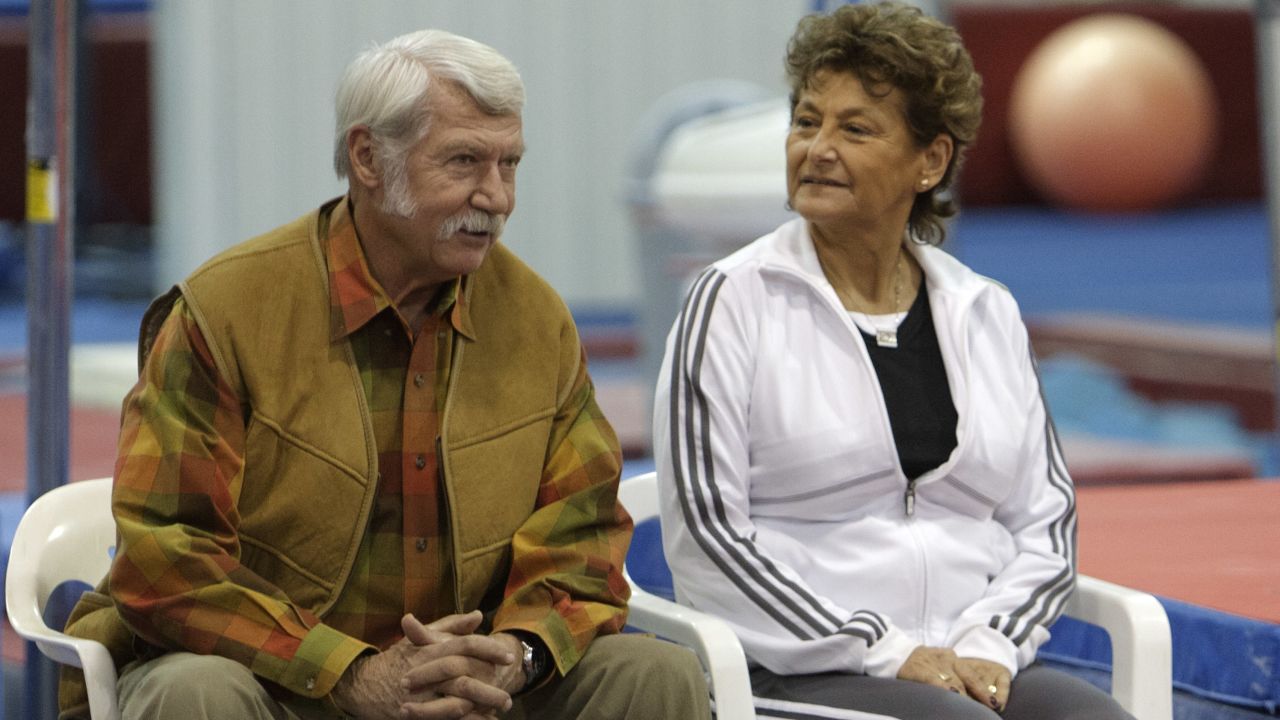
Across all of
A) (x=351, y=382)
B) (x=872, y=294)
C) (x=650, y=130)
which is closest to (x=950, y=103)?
(x=872, y=294)

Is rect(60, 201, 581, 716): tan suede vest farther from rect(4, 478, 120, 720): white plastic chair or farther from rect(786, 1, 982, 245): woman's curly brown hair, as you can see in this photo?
rect(786, 1, 982, 245): woman's curly brown hair

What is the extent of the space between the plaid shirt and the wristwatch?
0.08 feet

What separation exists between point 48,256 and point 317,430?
96 cm

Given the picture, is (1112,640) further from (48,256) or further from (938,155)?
(48,256)

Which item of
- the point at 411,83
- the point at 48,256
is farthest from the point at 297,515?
the point at 48,256

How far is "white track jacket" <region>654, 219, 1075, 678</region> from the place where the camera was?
2275 millimetres

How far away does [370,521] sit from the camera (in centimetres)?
214

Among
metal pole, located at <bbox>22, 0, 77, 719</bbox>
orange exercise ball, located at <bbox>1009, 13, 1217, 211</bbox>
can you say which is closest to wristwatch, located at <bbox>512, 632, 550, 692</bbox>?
metal pole, located at <bbox>22, 0, 77, 719</bbox>

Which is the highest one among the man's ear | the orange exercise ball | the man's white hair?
the man's white hair

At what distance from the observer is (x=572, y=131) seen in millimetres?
6520

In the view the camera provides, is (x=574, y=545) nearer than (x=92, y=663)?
No

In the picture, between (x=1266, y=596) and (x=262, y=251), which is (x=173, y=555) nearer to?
(x=262, y=251)

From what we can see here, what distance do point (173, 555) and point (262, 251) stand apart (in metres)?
0.39

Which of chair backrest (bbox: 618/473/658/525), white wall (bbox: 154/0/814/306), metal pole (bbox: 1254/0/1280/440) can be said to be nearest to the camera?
chair backrest (bbox: 618/473/658/525)
